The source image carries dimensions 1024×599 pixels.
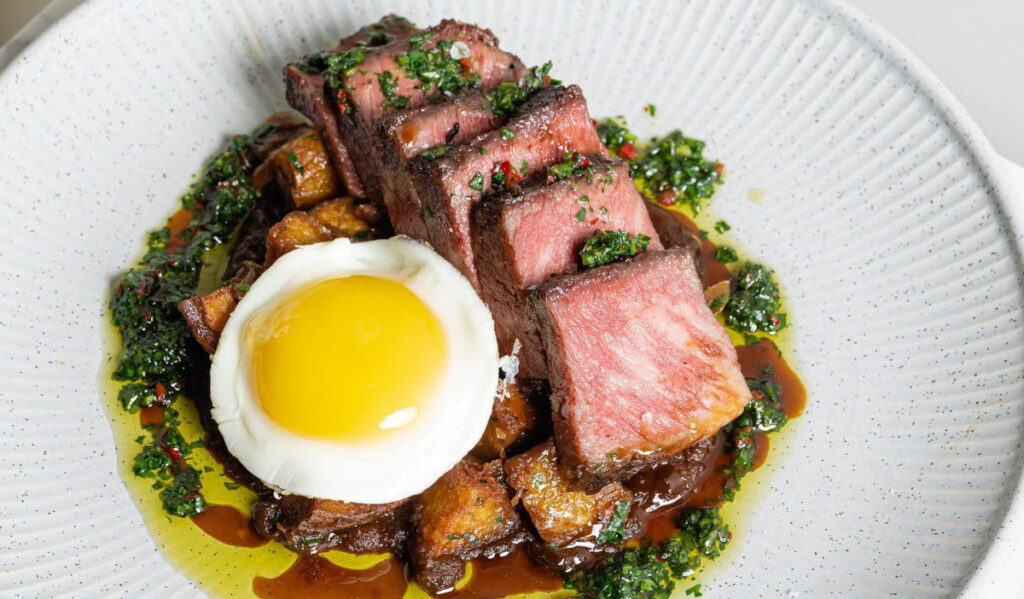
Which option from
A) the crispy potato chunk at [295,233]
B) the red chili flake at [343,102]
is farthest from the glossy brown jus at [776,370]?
the red chili flake at [343,102]

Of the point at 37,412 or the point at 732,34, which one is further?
the point at 732,34

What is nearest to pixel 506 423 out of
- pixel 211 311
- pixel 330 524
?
pixel 330 524

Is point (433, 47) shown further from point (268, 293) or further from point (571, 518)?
point (571, 518)

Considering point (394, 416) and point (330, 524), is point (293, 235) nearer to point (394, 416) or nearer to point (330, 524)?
point (394, 416)

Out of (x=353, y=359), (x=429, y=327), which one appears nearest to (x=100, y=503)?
(x=353, y=359)

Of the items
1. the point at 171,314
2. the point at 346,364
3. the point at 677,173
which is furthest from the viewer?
the point at 677,173

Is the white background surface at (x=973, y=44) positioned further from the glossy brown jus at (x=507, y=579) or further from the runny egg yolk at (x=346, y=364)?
the glossy brown jus at (x=507, y=579)

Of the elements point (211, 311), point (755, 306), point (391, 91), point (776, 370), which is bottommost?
point (776, 370)
